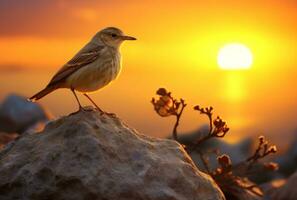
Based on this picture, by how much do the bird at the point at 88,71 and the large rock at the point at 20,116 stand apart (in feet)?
26.8

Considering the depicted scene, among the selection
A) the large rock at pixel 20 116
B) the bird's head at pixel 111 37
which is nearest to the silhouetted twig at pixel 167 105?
the bird's head at pixel 111 37

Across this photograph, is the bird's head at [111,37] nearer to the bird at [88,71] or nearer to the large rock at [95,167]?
the bird at [88,71]

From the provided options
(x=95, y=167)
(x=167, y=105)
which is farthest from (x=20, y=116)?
(x=95, y=167)

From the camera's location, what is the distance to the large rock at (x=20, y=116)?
16438 mm

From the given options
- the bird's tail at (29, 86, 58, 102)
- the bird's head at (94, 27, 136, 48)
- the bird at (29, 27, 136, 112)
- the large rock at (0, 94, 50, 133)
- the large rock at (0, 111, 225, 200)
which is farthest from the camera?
the large rock at (0, 94, 50, 133)

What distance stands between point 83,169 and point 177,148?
4.46 feet

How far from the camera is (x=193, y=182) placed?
7.24 meters

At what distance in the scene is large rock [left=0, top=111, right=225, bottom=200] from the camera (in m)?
6.83

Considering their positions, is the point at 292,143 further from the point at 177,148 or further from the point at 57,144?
the point at 57,144

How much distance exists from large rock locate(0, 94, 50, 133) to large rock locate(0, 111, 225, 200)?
29.1 feet

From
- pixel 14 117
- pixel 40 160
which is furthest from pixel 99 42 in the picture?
pixel 14 117

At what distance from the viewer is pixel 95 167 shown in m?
6.90

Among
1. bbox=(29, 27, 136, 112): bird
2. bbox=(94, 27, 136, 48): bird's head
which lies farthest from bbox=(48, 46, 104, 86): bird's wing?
bbox=(94, 27, 136, 48): bird's head

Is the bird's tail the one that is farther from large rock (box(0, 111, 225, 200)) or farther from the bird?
large rock (box(0, 111, 225, 200))
